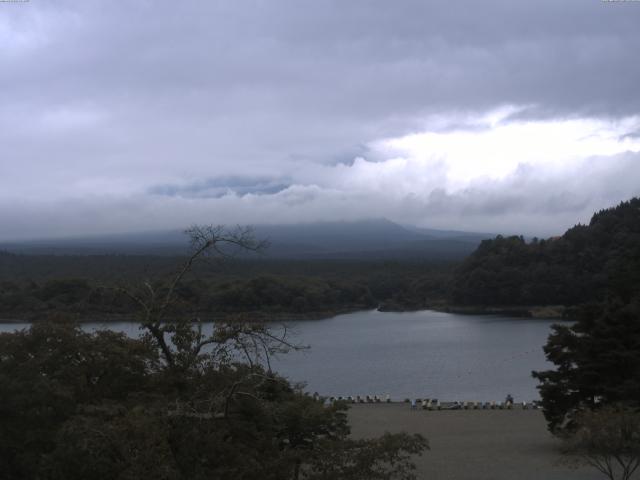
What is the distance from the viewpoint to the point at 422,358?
3027 centimetres

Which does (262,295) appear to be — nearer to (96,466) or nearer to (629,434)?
(629,434)

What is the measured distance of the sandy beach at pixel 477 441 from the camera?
459 inches

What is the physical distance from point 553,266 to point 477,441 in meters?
39.1

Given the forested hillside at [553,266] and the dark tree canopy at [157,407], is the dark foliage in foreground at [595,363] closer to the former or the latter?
the dark tree canopy at [157,407]

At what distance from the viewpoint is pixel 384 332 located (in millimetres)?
39375

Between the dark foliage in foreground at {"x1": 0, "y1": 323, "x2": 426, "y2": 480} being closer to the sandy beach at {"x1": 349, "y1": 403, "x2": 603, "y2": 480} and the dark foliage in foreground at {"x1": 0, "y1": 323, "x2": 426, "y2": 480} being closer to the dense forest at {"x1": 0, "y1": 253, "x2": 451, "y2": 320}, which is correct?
the sandy beach at {"x1": 349, "y1": 403, "x2": 603, "y2": 480}

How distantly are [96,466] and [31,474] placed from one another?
1595mm

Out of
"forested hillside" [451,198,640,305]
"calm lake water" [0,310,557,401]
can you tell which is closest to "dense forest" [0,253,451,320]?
"calm lake water" [0,310,557,401]

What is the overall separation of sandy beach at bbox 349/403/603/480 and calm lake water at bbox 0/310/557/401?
2.87 m

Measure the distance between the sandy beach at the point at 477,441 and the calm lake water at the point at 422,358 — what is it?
2870 millimetres

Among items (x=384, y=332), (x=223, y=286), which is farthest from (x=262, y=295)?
(x=384, y=332)

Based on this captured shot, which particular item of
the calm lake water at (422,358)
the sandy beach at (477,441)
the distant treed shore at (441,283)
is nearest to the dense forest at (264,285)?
the distant treed shore at (441,283)

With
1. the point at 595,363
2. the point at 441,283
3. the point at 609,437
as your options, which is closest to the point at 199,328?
the point at 609,437

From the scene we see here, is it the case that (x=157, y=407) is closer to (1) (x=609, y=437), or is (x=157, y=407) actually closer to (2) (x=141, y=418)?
(2) (x=141, y=418)
